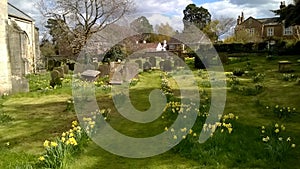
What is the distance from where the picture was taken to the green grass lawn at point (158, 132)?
5.37 metres

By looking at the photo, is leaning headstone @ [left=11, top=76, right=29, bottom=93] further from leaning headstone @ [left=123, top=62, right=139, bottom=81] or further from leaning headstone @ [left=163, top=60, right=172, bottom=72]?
leaning headstone @ [left=163, top=60, right=172, bottom=72]

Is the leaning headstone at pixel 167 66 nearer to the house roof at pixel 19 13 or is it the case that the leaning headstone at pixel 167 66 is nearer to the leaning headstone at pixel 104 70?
the leaning headstone at pixel 104 70

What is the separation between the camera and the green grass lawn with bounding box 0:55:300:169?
17.6ft

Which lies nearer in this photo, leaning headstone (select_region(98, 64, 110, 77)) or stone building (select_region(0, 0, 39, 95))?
stone building (select_region(0, 0, 39, 95))

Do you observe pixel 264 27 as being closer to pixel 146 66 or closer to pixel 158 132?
pixel 146 66

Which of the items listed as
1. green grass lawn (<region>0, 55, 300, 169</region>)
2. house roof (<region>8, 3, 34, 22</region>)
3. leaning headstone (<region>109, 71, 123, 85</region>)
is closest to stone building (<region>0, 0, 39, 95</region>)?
green grass lawn (<region>0, 55, 300, 169</region>)

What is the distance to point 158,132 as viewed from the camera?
738 centimetres

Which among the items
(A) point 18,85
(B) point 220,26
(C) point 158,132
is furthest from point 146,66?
(B) point 220,26

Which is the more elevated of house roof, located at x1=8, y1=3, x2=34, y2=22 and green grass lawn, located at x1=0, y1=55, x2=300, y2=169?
house roof, located at x1=8, y1=3, x2=34, y2=22

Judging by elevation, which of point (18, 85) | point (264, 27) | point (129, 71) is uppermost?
point (264, 27)

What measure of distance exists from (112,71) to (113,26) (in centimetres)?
1609

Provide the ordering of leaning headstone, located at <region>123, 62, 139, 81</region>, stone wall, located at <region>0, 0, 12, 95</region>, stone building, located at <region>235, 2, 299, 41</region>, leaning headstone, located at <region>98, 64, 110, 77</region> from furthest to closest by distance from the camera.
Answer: stone building, located at <region>235, 2, 299, 41</region> < leaning headstone, located at <region>98, 64, 110, 77</region> < leaning headstone, located at <region>123, 62, 139, 81</region> < stone wall, located at <region>0, 0, 12, 95</region>

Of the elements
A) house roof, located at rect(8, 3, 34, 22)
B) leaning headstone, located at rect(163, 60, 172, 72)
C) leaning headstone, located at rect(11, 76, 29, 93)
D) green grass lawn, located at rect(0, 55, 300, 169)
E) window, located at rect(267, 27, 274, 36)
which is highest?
window, located at rect(267, 27, 274, 36)

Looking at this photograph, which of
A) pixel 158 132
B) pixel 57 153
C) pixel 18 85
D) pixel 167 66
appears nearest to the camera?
pixel 57 153
